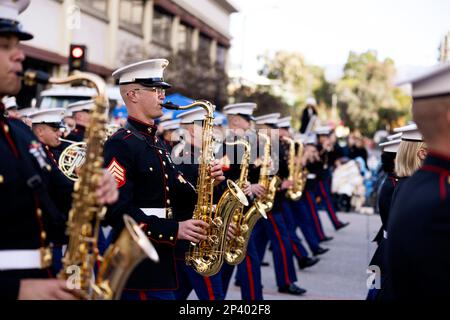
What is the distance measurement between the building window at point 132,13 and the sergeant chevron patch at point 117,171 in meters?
23.3

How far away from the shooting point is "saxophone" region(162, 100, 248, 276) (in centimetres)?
528

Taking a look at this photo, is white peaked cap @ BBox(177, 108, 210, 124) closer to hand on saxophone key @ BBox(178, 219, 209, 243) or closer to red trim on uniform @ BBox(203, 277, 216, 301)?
red trim on uniform @ BBox(203, 277, 216, 301)

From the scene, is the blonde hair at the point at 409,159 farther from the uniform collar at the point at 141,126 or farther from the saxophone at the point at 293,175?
the saxophone at the point at 293,175

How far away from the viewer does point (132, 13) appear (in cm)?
2794

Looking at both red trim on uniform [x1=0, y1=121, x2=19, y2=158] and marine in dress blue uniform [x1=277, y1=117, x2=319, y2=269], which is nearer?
red trim on uniform [x1=0, y1=121, x2=19, y2=158]

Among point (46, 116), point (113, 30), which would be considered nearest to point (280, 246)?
point (46, 116)

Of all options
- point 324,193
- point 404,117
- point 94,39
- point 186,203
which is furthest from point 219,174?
point 404,117

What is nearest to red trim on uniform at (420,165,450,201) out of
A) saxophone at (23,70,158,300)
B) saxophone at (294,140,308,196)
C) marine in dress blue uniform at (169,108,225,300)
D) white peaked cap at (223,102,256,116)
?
saxophone at (23,70,158,300)

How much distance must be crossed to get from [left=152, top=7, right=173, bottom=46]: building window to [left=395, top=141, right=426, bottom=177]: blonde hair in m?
26.0

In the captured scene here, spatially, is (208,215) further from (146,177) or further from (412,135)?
(412,135)
